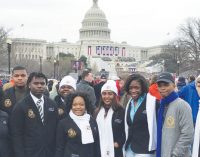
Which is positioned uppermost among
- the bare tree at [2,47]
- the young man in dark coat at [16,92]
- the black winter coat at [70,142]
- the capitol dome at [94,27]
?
the capitol dome at [94,27]

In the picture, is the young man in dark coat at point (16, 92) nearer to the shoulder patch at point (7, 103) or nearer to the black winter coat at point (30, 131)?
the shoulder patch at point (7, 103)

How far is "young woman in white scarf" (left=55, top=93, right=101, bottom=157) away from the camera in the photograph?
5.57 metres

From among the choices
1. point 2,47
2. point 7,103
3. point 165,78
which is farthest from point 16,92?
point 2,47

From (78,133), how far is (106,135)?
459 millimetres

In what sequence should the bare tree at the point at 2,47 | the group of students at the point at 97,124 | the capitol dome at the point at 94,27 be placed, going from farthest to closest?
the capitol dome at the point at 94,27 → the bare tree at the point at 2,47 → the group of students at the point at 97,124

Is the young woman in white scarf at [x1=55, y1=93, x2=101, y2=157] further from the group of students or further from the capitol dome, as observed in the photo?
the capitol dome

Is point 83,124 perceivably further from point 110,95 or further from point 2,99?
point 2,99

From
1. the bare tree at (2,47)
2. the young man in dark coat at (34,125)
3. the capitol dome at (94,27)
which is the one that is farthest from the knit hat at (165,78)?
the capitol dome at (94,27)

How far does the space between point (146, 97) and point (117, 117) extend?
0.49 m

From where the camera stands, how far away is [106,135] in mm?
5863

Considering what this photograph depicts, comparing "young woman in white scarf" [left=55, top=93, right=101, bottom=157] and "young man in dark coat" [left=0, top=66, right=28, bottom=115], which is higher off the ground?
"young man in dark coat" [left=0, top=66, right=28, bottom=115]

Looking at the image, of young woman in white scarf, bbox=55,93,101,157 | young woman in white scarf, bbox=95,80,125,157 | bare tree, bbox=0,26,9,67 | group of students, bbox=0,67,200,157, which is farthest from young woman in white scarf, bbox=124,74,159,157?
bare tree, bbox=0,26,9,67

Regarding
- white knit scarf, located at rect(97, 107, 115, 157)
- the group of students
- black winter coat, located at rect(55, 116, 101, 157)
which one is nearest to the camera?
the group of students

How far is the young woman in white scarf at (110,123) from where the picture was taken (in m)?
5.85
